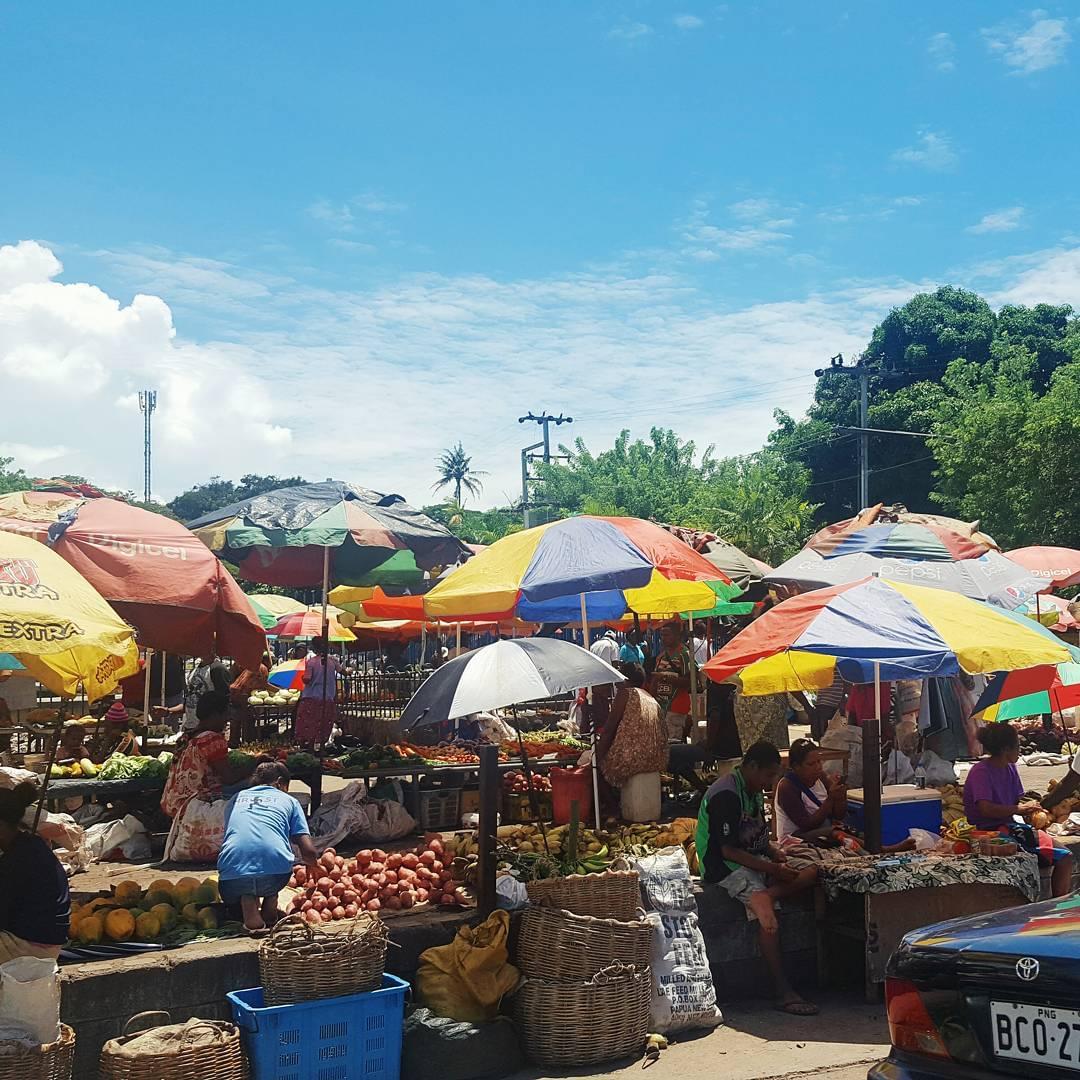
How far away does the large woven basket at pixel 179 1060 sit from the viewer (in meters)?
5.21

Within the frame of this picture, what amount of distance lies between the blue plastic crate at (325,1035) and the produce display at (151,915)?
0.74 meters

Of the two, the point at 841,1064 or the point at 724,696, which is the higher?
the point at 724,696

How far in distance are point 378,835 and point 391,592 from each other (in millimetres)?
6316

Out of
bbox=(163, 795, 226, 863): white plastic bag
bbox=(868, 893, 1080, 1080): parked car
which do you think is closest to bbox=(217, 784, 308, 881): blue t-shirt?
bbox=(163, 795, 226, 863): white plastic bag

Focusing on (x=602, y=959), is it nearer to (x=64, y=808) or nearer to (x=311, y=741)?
(x=64, y=808)

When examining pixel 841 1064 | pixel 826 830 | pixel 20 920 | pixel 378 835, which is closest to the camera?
pixel 20 920

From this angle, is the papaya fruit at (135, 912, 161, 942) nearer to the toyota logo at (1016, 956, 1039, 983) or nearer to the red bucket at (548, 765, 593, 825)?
the red bucket at (548, 765, 593, 825)

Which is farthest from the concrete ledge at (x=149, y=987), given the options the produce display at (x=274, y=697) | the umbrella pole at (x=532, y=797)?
the produce display at (x=274, y=697)

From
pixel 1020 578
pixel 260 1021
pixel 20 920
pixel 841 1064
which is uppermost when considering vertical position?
pixel 1020 578

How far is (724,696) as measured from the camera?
41.4 feet

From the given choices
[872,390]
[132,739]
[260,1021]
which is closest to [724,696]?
[132,739]

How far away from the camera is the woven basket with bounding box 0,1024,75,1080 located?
4984mm

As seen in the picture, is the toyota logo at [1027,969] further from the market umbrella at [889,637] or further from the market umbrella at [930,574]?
the market umbrella at [930,574]

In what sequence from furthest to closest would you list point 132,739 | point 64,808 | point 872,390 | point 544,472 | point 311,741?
point 544,472 < point 872,390 < point 311,741 < point 132,739 < point 64,808
